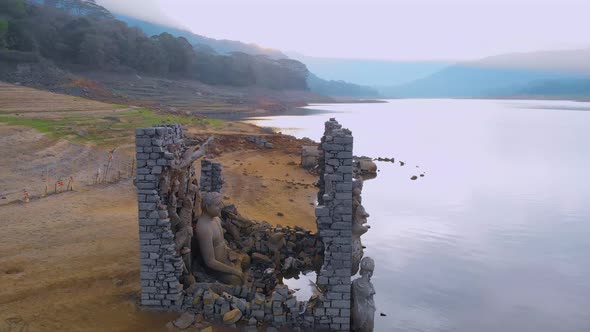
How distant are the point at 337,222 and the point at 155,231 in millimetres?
4184

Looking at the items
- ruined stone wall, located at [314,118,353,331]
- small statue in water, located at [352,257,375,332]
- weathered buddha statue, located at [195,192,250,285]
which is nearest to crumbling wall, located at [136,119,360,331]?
ruined stone wall, located at [314,118,353,331]

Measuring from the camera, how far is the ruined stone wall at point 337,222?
33.3 ft

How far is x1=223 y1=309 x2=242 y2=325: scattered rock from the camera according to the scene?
10375 mm

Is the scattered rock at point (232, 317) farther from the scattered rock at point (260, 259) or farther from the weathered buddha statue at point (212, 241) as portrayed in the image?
the scattered rock at point (260, 259)

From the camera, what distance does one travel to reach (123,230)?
622 inches

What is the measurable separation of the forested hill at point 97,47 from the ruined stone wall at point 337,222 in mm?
60890

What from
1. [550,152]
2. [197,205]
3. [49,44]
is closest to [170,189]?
[197,205]

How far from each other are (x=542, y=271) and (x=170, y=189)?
13850 mm

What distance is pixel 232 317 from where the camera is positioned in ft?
34.1

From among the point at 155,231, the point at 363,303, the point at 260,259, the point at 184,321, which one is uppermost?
the point at 155,231

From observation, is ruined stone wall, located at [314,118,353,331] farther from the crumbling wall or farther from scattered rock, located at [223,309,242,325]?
scattered rock, located at [223,309,242,325]

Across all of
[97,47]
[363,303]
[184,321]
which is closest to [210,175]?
[184,321]

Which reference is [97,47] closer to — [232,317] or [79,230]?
[79,230]

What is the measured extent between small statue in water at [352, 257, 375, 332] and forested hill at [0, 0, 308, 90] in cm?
6164
